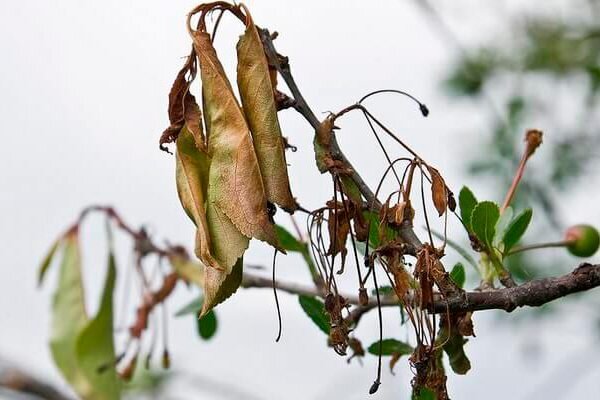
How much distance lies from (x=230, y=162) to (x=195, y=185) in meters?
0.05

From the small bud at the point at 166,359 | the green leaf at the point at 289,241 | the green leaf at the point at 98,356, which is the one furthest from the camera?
the small bud at the point at 166,359

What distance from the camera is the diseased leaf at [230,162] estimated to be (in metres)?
0.90

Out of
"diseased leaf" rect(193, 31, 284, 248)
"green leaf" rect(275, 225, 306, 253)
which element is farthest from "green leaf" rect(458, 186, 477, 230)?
"diseased leaf" rect(193, 31, 284, 248)

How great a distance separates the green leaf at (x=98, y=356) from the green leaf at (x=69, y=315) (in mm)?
13

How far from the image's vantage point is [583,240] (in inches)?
59.2

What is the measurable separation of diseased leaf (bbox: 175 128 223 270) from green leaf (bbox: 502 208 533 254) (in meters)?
0.44

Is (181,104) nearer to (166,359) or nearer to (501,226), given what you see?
(501,226)

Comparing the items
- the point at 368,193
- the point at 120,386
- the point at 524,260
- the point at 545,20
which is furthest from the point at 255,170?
the point at 545,20

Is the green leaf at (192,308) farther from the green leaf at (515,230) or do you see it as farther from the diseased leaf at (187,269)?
the green leaf at (515,230)

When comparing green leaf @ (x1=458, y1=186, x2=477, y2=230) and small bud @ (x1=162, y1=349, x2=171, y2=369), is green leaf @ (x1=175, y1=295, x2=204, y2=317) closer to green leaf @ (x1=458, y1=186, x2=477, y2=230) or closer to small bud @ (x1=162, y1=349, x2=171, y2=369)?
small bud @ (x1=162, y1=349, x2=171, y2=369)

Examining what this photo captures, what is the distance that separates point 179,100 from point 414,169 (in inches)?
9.4

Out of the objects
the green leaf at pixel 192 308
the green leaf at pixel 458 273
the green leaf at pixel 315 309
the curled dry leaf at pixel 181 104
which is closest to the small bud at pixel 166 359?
the green leaf at pixel 192 308

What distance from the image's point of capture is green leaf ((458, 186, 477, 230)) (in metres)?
1.24

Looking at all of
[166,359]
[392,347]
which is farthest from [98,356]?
[392,347]
